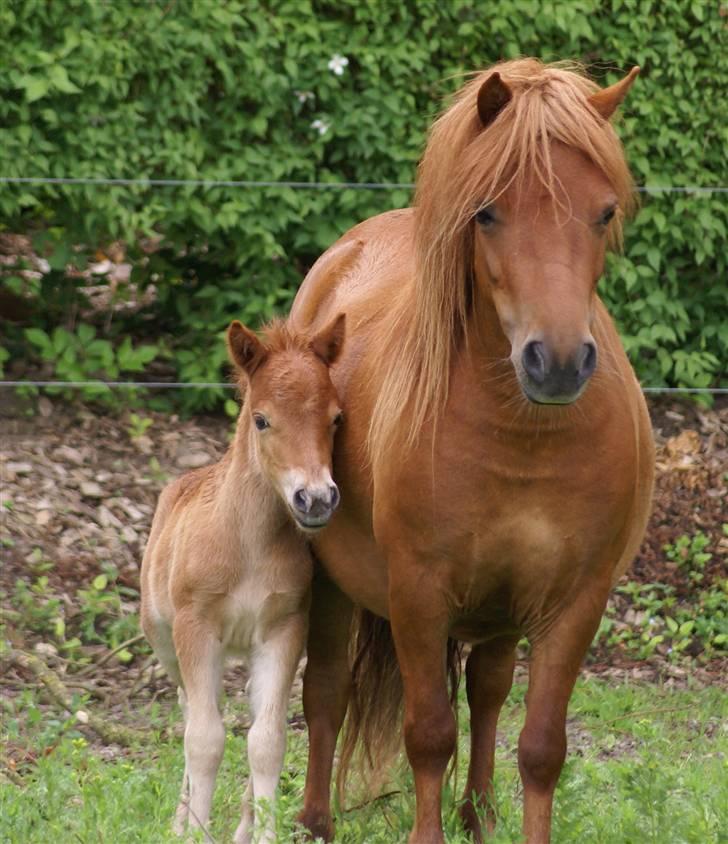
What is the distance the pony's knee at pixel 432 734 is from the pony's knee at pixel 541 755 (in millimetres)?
203

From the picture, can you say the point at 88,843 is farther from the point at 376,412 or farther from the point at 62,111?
the point at 62,111

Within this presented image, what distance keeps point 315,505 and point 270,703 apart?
67cm

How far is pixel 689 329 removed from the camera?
26.7 ft

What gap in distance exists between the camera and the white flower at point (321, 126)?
303 inches

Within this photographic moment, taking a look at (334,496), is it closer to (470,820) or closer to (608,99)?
(470,820)

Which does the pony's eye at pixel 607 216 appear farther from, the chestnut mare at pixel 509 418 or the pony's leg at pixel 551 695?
the pony's leg at pixel 551 695

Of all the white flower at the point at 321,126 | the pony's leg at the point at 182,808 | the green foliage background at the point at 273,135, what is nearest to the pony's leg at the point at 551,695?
the pony's leg at the point at 182,808

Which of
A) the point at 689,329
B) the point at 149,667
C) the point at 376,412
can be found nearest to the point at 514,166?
the point at 376,412

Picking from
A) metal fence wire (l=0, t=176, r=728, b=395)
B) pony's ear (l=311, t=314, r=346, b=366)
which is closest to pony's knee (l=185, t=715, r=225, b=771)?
pony's ear (l=311, t=314, r=346, b=366)

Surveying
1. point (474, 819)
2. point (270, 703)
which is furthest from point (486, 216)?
point (474, 819)

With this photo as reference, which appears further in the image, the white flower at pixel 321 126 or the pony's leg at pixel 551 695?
the white flower at pixel 321 126

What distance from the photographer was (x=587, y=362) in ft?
12.0

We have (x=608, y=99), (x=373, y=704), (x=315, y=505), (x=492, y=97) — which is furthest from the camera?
(x=373, y=704)

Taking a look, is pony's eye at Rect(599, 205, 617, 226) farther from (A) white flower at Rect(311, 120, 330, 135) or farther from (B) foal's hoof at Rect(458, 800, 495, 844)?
(A) white flower at Rect(311, 120, 330, 135)
